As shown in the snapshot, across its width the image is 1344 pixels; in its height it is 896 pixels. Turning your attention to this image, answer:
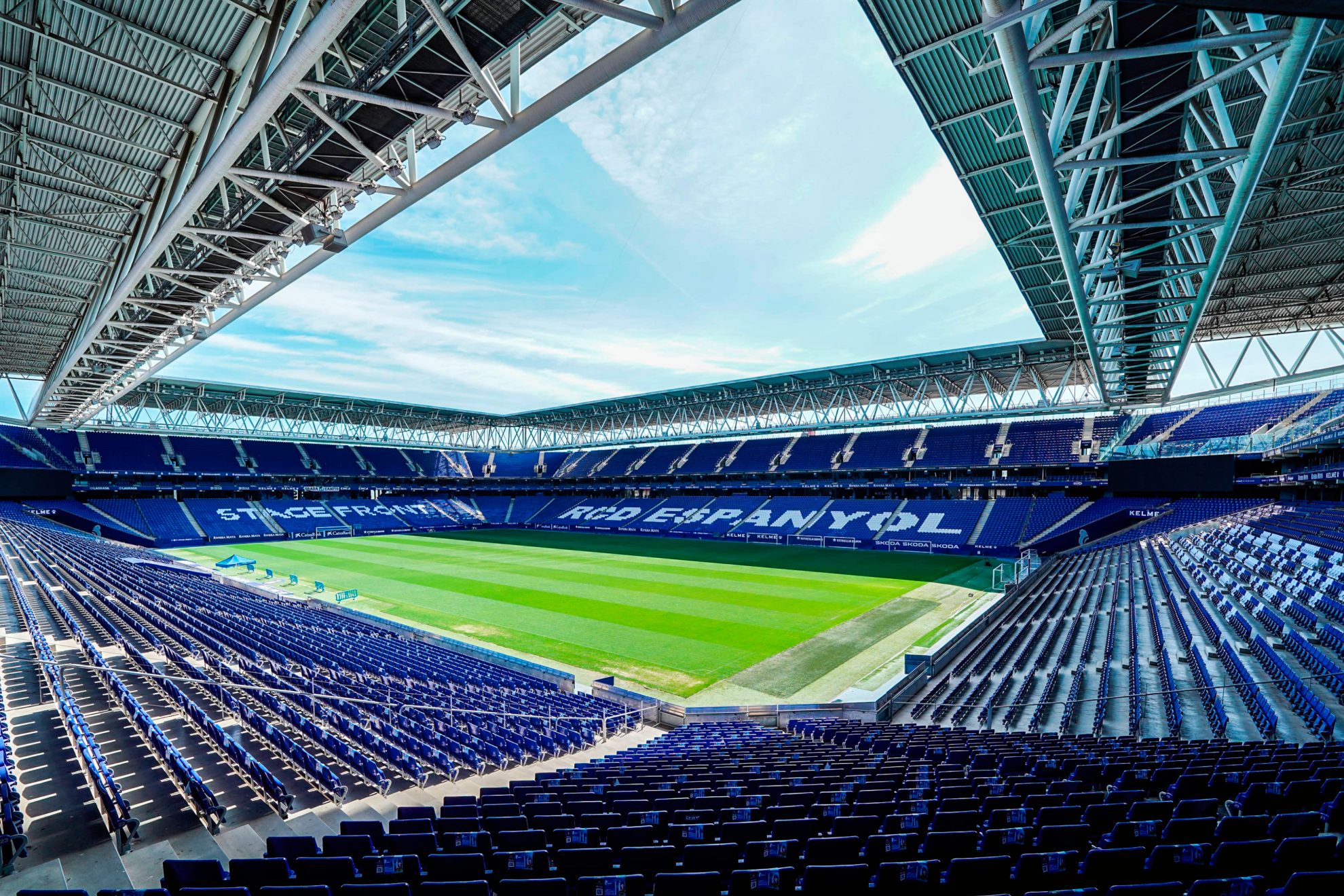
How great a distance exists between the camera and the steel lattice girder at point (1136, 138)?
772 cm

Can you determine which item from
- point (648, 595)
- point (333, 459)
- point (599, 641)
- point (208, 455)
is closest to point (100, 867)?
point (599, 641)

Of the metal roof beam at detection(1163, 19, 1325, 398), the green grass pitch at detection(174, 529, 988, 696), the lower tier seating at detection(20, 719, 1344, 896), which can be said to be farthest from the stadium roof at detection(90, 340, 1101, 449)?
the lower tier seating at detection(20, 719, 1344, 896)

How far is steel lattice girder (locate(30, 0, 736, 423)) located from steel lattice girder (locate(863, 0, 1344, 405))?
18.3 ft

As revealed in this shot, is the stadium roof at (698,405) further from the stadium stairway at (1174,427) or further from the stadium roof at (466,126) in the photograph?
the stadium roof at (466,126)

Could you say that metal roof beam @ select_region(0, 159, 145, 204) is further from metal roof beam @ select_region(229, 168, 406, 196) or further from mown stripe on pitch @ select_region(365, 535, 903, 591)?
mown stripe on pitch @ select_region(365, 535, 903, 591)

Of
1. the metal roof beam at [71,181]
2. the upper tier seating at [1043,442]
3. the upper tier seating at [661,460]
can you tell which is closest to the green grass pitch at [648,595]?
the upper tier seating at [1043,442]

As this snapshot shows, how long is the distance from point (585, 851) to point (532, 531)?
54490mm

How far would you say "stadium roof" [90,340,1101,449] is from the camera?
37.0m

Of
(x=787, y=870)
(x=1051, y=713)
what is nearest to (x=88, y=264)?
(x=787, y=870)

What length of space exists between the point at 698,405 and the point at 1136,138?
4282 centimetres

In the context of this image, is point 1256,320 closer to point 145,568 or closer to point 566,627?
point 566,627

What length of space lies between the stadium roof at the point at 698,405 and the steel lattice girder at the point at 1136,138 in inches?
512

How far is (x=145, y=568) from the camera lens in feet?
82.3

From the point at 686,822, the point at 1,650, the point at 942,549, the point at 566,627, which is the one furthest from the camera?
the point at 942,549
